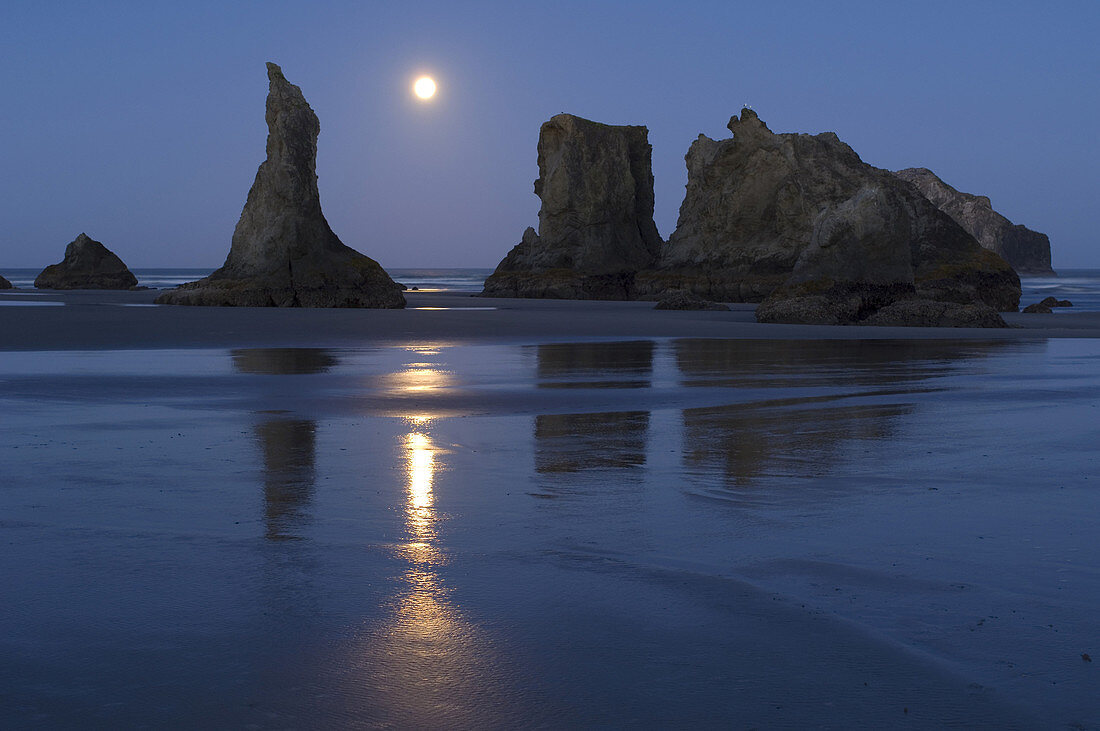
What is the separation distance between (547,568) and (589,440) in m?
3.47

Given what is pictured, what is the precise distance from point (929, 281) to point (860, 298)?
1476 centimetres

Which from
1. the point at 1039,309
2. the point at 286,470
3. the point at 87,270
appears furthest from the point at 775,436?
the point at 87,270

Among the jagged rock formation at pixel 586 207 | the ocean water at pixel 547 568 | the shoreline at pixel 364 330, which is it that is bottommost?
the ocean water at pixel 547 568

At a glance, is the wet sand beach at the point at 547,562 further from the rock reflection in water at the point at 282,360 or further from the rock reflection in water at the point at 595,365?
the rock reflection in water at the point at 282,360

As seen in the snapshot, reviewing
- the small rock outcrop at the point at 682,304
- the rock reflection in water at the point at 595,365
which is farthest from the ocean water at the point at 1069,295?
the rock reflection in water at the point at 595,365

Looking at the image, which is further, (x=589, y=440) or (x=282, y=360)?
(x=282, y=360)

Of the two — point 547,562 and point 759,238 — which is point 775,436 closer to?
point 547,562

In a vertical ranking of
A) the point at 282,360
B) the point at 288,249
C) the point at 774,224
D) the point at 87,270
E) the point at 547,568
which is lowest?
the point at 547,568

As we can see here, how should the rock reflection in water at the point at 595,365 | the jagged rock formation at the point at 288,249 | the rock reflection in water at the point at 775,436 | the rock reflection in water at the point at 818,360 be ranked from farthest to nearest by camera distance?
the jagged rock formation at the point at 288,249 → the rock reflection in water at the point at 818,360 → the rock reflection in water at the point at 595,365 → the rock reflection in water at the point at 775,436

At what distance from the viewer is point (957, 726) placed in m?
2.86

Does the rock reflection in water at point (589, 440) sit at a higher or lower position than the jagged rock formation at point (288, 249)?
lower

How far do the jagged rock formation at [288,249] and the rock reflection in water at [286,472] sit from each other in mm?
31062

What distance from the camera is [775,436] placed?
7855mm

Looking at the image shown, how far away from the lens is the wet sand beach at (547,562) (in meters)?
3.06
